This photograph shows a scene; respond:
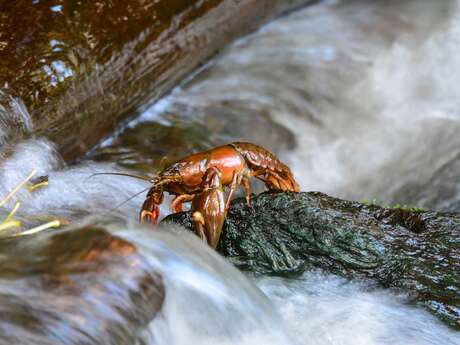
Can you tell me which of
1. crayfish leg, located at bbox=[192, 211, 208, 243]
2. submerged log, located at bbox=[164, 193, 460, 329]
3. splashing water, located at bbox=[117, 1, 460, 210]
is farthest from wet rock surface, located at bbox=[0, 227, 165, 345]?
splashing water, located at bbox=[117, 1, 460, 210]

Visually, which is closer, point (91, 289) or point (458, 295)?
point (91, 289)

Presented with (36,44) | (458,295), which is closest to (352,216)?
(458,295)

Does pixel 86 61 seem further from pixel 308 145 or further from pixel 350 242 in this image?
pixel 350 242

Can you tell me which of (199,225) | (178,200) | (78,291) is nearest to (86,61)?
(178,200)

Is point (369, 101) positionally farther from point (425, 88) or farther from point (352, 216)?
point (352, 216)

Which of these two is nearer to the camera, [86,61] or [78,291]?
[78,291]
